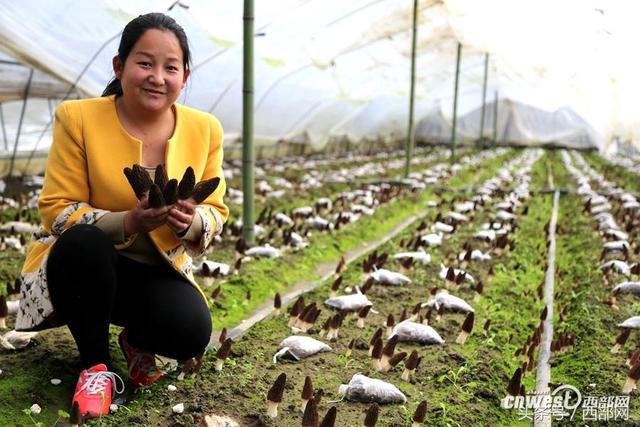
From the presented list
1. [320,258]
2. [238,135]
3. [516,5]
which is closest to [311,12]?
[516,5]

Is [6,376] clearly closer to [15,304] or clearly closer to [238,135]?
Answer: [15,304]

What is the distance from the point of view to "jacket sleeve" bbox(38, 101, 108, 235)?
97.0 inches

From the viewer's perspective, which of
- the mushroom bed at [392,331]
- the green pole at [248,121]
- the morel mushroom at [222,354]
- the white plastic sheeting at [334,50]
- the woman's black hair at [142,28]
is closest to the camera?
the woman's black hair at [142,28]

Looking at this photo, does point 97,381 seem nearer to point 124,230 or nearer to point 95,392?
point 95,392

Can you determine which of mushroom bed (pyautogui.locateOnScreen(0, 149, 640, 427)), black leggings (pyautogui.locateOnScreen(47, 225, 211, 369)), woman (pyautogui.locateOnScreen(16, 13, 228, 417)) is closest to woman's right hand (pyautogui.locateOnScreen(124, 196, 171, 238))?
woman (pyautogui.locateOnScreen(16, 13, 228, 417))

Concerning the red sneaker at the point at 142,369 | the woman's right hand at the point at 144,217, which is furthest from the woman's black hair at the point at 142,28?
the red sneaker at the point at 142,369

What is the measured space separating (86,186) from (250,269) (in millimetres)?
2239

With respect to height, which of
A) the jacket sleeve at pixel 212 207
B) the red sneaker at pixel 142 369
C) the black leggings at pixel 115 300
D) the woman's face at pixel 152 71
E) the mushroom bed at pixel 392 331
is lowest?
the mushroom bed at pixel 392 331

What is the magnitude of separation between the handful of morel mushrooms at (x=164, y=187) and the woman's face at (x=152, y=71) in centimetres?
35

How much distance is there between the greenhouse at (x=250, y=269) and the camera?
8.12 ft

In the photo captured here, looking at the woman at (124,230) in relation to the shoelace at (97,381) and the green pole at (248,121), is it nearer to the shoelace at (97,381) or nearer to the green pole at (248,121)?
the shoelace at (97,381)

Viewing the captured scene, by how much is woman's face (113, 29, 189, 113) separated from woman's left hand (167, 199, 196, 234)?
44 cm

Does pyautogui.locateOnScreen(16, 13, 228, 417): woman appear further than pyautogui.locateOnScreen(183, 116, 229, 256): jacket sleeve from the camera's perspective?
No

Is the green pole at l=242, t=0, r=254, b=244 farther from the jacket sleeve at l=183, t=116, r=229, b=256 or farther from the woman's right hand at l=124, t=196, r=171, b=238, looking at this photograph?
the woman's right hand at l=124, t=196, r=171, b=238
